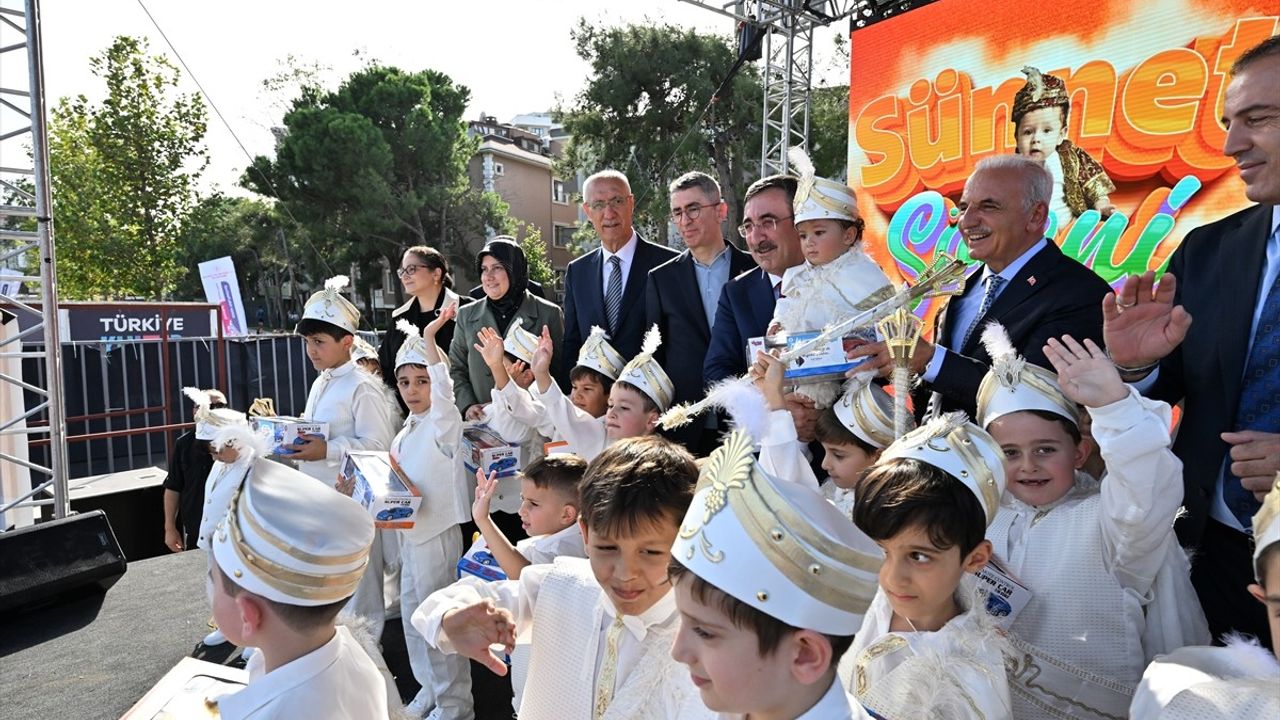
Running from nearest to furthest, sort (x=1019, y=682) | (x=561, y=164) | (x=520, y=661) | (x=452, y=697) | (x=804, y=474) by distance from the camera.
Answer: (x=1019, y=682)
(x=520, y=661)
(x=804, y=474)
(x=452, y=697)
(x=561, y=164)

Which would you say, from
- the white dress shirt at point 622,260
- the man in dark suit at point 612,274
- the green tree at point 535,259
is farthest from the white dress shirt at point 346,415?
the green tree at point 535,259

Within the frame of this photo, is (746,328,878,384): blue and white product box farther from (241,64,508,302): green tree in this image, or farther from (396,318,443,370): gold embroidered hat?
(241,64,508,302): green tree

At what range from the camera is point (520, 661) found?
1839 mm

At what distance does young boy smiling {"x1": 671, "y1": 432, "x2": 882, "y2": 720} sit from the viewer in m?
1.03

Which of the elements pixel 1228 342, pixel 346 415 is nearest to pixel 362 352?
pixel 346 415

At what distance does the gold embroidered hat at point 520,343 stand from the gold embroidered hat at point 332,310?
A: 33.0 inches

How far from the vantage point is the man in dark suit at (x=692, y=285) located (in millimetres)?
3418

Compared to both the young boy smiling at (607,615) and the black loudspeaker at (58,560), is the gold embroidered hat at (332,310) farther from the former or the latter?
the young boy smiling at (607,615)

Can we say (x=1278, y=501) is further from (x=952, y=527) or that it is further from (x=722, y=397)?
(x=722, y=397)

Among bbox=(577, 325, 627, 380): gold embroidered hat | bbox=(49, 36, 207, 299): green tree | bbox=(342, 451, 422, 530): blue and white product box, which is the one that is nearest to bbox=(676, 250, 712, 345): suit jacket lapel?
bbox=(577, 325, 627, 380): gold embroidered hat

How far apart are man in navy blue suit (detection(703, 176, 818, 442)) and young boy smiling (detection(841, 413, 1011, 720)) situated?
1.38m

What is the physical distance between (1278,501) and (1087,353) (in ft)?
Result: 2.23

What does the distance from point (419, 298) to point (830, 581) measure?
158 inches

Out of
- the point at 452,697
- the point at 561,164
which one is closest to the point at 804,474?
the point at 452,697
